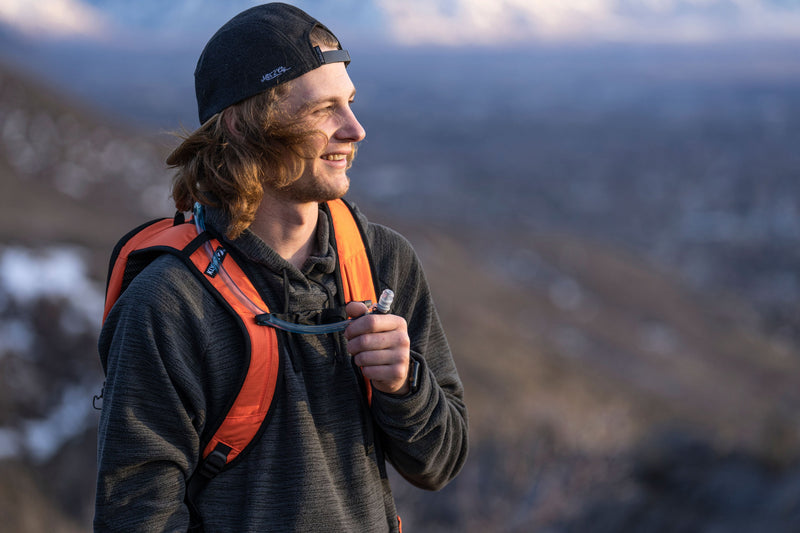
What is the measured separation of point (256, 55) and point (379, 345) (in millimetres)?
848

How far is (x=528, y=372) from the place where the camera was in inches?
1008

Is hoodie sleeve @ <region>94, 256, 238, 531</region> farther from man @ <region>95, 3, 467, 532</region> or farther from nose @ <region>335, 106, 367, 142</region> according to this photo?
nose @ <region>335, 106, 367, 142</region>

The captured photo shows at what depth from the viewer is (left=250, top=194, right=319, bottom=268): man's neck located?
2107mm

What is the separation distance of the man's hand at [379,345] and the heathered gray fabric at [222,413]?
0.32ft

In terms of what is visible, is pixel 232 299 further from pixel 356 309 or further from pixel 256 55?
pixel 256 55

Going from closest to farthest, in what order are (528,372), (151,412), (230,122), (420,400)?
(151,412), (420,400), (230,122), (528,372)

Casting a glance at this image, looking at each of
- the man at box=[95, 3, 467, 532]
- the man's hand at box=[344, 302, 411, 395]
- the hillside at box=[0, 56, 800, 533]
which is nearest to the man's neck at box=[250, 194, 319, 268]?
the man at box=[95, 3, 467, 532]

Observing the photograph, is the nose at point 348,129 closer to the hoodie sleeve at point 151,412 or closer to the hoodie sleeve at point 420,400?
the hoodie sleeve at point 420,400

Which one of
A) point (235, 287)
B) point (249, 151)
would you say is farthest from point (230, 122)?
point (235, 287)

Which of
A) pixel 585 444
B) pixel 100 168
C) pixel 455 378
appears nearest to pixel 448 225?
pixel 100 168

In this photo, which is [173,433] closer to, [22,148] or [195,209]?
[195,209]

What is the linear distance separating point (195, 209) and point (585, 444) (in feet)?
40.4

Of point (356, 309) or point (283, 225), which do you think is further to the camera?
point (283, 225)

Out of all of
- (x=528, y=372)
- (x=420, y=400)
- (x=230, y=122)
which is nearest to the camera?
(x=420, y=400)
